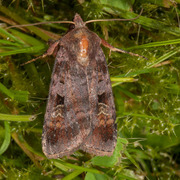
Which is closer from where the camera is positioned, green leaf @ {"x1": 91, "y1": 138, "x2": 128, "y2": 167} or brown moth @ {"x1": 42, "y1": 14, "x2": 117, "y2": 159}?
brown moth @ {"x1": 42, "y1": 14, "x2": 117, "y2": 159}

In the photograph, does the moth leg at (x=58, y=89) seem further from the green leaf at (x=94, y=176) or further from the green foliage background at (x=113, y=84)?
the green leaf at (x=94, y=176)

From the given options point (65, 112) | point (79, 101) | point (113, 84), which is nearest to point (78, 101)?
point (79, 101)

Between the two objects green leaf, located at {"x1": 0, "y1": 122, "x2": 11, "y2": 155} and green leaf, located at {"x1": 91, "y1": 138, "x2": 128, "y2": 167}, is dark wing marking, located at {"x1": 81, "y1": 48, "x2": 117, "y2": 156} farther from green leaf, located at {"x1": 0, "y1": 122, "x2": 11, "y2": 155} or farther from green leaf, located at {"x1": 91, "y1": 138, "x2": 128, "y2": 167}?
green leaf, located at {"x1": 0, "y1": 122, "x2": 11, "y2": 155}

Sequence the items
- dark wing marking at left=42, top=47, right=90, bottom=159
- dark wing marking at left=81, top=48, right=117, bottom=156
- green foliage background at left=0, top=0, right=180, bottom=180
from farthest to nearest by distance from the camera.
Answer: green foliage background at left=0, top=0, right=180, bottom=180 → dark wing marking at left=81, top=48, right=117, bottom=156 → dark wing marking at left=42, top=47, right=90, bottom=159

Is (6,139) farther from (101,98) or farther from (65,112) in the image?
(101,98)

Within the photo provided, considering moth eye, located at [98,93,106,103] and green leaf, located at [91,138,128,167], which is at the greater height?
moth eye, located at [98,93,106,103]

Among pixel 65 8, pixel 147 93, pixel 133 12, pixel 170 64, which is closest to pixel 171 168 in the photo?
pixel 147 93

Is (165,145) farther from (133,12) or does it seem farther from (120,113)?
(133,12)

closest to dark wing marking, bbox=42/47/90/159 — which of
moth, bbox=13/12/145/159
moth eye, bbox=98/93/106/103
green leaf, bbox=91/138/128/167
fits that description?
moth, bbox=13/12/145/159
